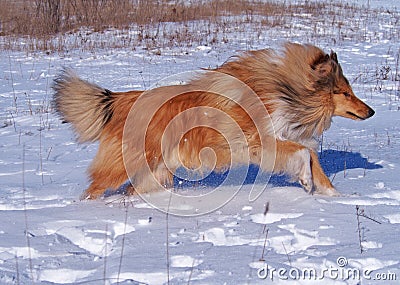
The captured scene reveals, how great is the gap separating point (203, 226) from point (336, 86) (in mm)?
1648

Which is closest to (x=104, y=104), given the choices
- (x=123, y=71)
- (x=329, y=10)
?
(x=123, y=71)

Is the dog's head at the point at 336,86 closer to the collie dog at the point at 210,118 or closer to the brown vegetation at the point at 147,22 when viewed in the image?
the collie dog at the point at 210,118

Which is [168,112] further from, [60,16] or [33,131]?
[60,16]

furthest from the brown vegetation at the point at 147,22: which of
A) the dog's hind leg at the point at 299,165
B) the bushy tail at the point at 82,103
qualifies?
the dog's hind leg at the point at 299,165

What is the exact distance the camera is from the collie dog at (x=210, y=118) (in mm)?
4148

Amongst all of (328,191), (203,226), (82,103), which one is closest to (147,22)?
(82,103)

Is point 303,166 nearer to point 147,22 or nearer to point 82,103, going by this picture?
point 82,103

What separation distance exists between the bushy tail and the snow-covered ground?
0.55 meters

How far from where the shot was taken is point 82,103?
166 inches

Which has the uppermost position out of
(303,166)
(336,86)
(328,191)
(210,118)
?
(336,86)

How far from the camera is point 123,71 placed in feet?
32.4

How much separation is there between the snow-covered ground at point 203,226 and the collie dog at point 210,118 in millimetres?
213

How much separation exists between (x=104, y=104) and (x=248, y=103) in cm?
104

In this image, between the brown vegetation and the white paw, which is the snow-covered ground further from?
the brown vegetation
